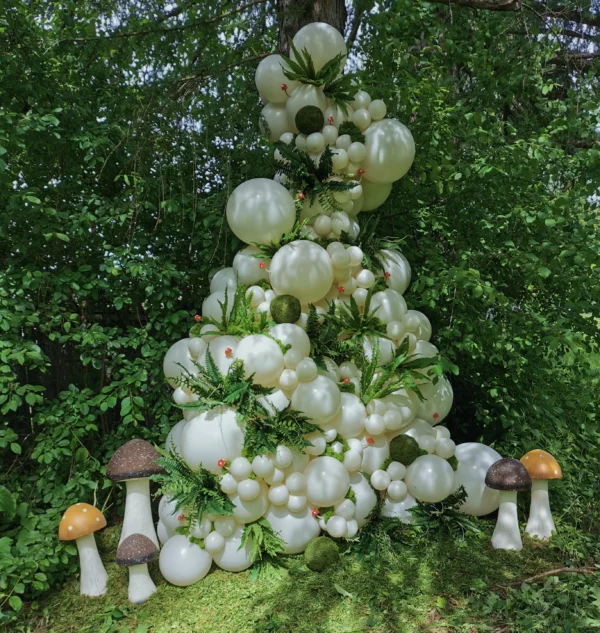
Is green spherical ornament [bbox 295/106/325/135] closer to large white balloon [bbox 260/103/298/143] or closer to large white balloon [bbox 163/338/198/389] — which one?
large white balloon [bbox 260/103/298/143]

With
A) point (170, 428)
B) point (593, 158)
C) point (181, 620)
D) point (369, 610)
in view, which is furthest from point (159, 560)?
point (593, 158)

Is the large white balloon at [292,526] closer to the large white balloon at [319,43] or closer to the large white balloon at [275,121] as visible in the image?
the large white balloon at [275,121]

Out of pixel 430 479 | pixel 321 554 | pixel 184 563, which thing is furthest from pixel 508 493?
pixel 184 563

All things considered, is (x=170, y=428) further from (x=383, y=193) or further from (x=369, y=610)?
(x=383, y=193)

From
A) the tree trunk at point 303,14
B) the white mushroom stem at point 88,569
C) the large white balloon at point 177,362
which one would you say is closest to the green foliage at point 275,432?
the large white balloon at point 177,362

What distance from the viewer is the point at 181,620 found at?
2.91m

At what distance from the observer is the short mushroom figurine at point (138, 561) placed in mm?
3021

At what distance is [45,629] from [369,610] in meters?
1.83

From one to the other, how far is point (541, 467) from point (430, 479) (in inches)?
29.1

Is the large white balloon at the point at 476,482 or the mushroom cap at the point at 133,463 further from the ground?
the mushroom cap at the point at 133,463

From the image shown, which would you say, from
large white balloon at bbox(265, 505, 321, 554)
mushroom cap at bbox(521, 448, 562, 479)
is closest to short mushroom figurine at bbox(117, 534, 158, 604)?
large white balloon at bbox(265, 505, 321, 554)

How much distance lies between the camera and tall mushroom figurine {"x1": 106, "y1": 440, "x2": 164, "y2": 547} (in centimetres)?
327

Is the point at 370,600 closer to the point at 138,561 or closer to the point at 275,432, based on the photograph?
the point at 275,432

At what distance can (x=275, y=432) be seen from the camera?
332 cm
